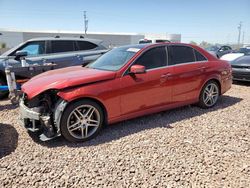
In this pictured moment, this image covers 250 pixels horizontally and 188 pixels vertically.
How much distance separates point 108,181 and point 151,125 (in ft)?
5.80

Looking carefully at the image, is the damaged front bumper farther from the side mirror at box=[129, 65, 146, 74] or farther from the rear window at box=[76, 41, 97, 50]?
the rear window at box=[76, 41, 97, 50]

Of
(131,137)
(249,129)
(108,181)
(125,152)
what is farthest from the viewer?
(249,129)

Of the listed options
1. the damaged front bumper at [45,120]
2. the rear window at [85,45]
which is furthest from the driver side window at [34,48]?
the damaged front bumper at [45,120]

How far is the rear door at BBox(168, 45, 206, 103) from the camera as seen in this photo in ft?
14.6

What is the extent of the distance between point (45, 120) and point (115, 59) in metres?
1.81

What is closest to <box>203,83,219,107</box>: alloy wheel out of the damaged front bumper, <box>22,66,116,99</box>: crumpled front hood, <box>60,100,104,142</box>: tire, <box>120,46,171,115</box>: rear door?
<box>120,46,171,115</box>: rear door

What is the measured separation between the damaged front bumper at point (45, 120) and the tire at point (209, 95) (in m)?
3.14

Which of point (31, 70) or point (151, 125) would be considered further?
point (31, 70)

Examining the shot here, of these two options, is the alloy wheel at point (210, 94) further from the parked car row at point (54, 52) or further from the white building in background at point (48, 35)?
the white building in background at point (48, 35)

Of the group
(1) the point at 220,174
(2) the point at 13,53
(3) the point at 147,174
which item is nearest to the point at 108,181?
(3) the point at 147,174

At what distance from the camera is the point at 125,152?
3.20 meters

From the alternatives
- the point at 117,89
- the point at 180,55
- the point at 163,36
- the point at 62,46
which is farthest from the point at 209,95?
the point at 163,36

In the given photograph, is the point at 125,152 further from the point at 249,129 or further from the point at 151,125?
the point at 249,129

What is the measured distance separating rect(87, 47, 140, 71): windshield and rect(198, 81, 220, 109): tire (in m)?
1.91
